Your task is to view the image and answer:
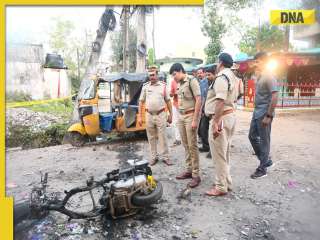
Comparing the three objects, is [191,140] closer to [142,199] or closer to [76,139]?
[142,199]

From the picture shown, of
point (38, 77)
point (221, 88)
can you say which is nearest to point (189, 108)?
point (221, 88)

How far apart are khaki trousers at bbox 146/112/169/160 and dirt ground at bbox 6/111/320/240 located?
294 millimetres

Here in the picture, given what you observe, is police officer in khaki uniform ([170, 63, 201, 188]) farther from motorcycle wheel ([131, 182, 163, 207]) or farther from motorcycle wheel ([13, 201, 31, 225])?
motorcycle wheel ([13, 201, 31, 225])

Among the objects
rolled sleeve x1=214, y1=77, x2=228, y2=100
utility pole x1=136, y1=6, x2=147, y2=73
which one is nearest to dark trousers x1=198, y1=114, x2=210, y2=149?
rolled sleeve x1=214, y1=77, x2=228, y2=100

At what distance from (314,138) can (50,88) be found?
18.0 meters

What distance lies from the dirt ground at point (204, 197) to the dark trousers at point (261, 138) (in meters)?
0.35

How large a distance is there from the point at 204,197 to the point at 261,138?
1.29 metres

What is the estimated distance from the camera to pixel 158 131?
5641mm

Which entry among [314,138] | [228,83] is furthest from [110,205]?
[314,138]

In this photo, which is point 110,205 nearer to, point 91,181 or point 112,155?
point 91,181

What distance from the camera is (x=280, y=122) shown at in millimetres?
9734

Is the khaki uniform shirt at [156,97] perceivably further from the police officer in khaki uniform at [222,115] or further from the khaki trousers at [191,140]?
the police officer in khaki uniform at [222,115]

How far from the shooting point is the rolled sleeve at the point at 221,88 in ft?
12.2

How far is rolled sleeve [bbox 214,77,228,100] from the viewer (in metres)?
3.72
